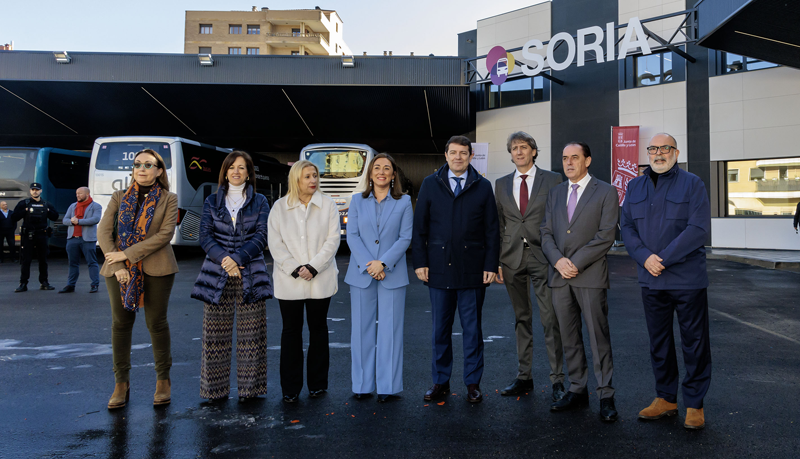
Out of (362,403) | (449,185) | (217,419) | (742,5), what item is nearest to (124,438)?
(217,419)

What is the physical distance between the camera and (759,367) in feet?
15.8

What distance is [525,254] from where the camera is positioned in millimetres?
4352

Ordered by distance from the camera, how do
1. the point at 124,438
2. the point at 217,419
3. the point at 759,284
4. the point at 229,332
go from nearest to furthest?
the point at 124,438
the point at 217,419
the point at 229,332
the point at 759,284

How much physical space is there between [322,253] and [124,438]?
69.4 inches

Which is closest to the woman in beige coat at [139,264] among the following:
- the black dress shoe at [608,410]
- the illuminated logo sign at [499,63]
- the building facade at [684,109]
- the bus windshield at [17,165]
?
the black dress shoe at [608,410]

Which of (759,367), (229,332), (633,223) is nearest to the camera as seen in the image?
(633,223)

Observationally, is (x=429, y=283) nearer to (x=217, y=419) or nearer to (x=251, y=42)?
(x=217, y=419)

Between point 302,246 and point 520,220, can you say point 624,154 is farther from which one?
point 302,246

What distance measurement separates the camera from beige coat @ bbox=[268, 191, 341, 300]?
416 centimetres

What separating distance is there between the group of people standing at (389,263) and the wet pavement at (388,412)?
0.21 meters

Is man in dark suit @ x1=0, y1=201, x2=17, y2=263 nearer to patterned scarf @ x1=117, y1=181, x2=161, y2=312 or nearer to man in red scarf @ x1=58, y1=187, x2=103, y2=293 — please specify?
man in red scarf @ x1=58, y1=187, x2=103, y2=293

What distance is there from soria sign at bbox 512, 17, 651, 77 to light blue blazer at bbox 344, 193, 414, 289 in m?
15.7

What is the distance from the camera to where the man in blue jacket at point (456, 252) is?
163 inches

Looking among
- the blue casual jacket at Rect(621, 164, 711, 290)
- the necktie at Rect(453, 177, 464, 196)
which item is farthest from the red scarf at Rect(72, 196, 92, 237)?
the blue casual jacket at Rect(621, 164, 711, 290)
